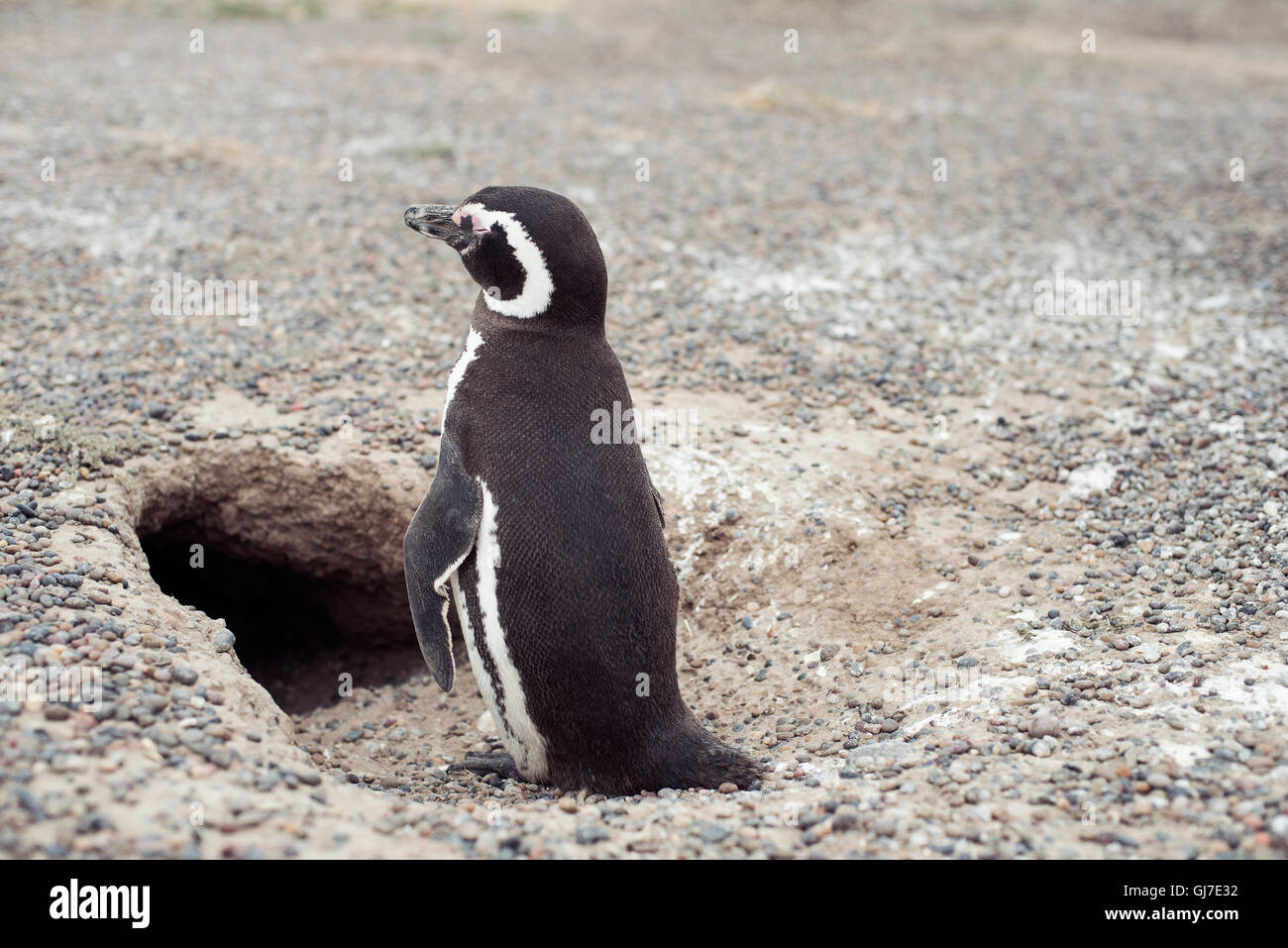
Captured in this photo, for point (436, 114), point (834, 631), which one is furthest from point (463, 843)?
point (436, 114)

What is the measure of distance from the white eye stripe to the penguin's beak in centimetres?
11

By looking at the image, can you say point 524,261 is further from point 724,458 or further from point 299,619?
point 299,619

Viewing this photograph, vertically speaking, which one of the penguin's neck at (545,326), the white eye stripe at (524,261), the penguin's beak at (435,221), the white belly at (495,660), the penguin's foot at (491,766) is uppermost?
the penguin's beak at (435,221)

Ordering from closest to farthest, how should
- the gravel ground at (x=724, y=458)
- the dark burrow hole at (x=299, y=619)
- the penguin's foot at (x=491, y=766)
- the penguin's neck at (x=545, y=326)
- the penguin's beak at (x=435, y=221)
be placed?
the gravel ground at (x=724, y=458), the penguin's neck at (x=545, y=326), the penguin's beak at (x=435, y=221), the penguin's foot at (x=491, y=766), the dark burrow hole at (x=299, y=619)

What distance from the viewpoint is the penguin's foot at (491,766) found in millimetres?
3994

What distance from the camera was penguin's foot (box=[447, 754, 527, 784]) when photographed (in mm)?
3994

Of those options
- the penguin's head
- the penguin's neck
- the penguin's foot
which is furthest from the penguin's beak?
the penguin's foot

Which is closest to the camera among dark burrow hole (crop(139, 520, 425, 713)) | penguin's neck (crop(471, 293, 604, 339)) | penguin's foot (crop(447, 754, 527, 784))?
penguin's neck (crop(471, 293, 604, 339))

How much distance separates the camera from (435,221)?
3.82m

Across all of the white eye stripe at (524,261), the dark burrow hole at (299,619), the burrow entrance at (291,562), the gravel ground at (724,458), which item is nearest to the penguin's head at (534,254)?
the white eye stripe at (524,261)

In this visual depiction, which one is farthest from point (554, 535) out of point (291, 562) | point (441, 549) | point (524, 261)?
point (291, 562)

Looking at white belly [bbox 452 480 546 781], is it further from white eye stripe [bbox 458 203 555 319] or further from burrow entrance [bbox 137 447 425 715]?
burrow entrance [bbox 137 447 425 715]

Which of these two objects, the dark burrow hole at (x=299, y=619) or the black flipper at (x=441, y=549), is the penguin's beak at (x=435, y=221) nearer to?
the black flipper at (x=441, y=549)

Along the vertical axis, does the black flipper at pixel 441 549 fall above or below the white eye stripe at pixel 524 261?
below
